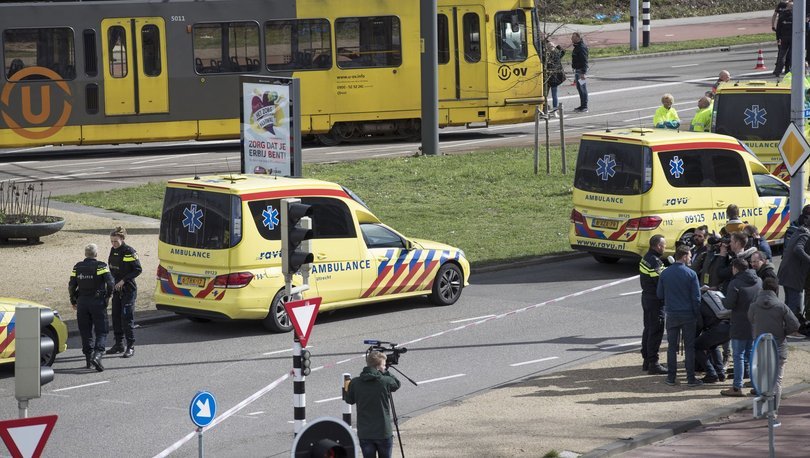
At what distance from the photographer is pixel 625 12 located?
194 feet

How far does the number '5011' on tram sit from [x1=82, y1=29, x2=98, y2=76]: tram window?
23mm

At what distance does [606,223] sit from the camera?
2100 cm

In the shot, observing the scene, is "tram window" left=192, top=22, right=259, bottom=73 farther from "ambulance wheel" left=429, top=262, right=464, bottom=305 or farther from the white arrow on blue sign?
the white arrow on blue sign

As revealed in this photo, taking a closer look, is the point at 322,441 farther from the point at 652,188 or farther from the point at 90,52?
the point at 90,52

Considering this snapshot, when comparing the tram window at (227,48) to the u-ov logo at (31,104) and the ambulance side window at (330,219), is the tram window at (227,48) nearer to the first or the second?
the u-ov logo at (31,104)

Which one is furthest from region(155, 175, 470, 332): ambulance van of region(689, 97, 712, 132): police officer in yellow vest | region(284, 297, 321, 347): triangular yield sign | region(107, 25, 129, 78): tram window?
region(107, 25, 129, 78): tram window

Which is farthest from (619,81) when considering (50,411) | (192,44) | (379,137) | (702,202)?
(50,411)

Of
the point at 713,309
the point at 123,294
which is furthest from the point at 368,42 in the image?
the point at 713,309

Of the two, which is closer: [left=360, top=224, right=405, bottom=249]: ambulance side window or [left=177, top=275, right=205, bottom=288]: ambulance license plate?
[left=177, top=275, right=205, bottom=288]: ambulance license plate

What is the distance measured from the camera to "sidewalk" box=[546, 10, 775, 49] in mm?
52469

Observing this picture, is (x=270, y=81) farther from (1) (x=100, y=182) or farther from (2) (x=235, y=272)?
(1) (x=100, y=182)

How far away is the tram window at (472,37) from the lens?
111 ft

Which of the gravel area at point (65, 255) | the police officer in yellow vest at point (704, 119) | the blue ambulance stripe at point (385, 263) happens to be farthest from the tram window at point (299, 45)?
the blue ambulance stripe at point (385, 263)

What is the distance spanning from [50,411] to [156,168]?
17180 millimetres
